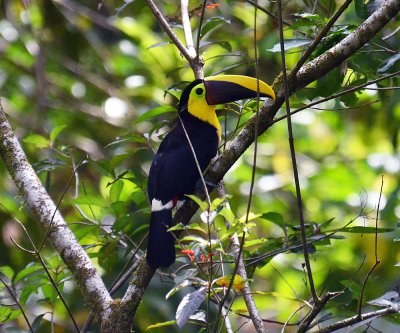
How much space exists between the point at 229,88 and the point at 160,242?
0.88 metres

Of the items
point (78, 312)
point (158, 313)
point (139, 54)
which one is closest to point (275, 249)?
point (158, 313)

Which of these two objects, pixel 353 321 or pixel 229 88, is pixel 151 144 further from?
pixel 353 321

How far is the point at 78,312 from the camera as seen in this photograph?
4.88 metres

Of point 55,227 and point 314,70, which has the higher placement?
point 314,70

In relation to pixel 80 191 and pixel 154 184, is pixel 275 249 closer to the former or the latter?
pixel 154 184

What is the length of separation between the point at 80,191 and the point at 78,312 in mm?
1083

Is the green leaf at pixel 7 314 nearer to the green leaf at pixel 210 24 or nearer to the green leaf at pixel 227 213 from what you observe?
the green leaf at pixel 227 213

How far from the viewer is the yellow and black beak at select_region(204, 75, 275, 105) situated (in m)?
3.49

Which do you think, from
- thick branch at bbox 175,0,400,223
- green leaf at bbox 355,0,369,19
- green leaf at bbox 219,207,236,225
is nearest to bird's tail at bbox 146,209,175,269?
thick branch at bbox 175,0,400,223

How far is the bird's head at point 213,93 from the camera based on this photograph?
352 cm

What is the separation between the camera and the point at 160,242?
3105mm

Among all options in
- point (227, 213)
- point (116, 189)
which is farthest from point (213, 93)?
point (227, 213)

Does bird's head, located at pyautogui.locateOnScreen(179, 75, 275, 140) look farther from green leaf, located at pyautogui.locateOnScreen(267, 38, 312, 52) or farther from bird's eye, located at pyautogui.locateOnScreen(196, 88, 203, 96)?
green leaf, located at pyautogui.locateOnScreen(267, 38, 312, 52)

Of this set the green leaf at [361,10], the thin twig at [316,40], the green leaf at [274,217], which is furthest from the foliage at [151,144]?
the thin twig at [316,40]
